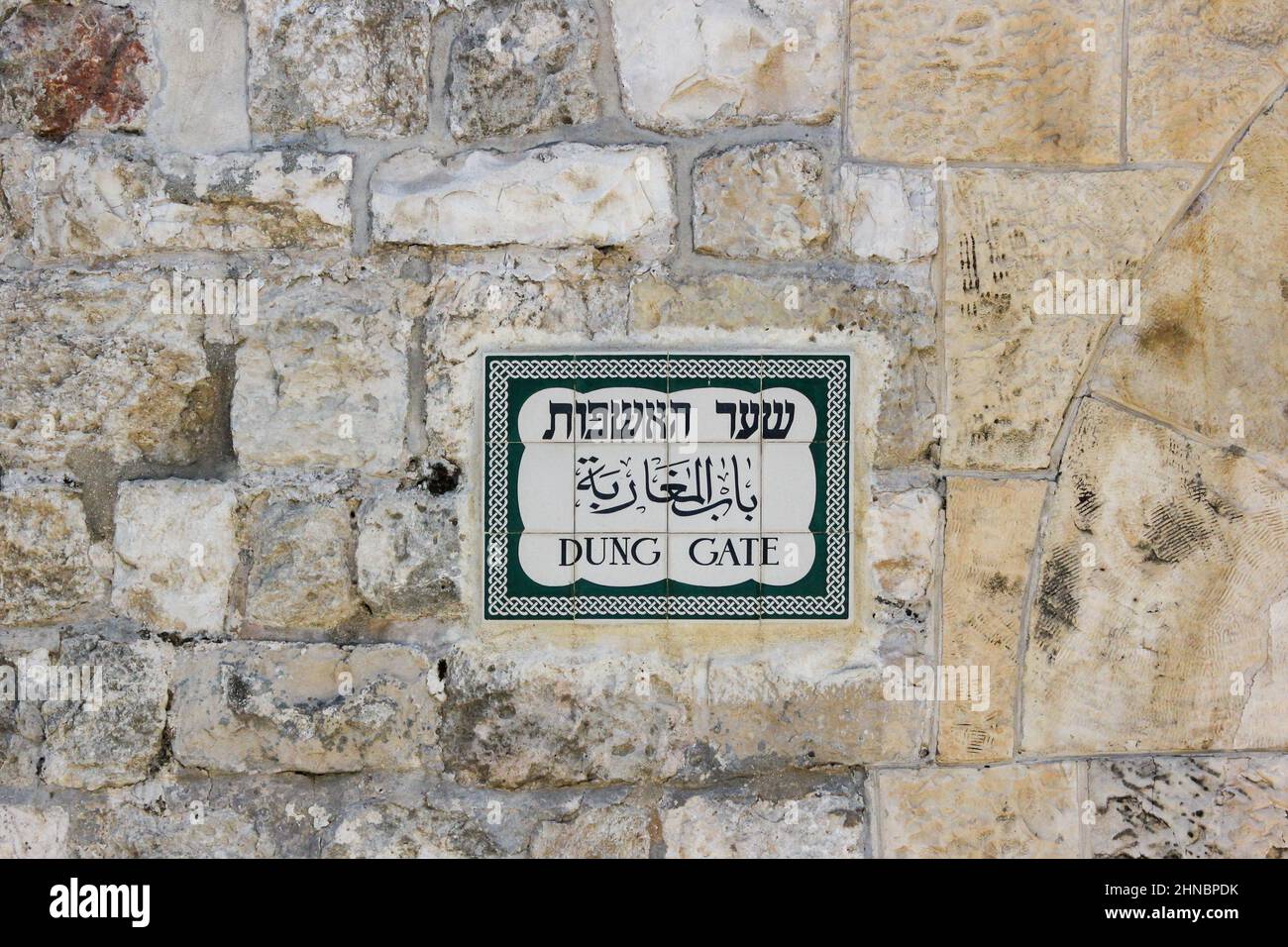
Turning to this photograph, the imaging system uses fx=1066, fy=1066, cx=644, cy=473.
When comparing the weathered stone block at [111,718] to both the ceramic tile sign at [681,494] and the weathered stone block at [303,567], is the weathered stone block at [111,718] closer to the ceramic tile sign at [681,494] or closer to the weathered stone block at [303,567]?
the weathered stone block at [303,567]

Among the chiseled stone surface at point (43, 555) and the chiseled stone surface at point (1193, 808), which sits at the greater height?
the chiseled stone surface at point (43, 555)

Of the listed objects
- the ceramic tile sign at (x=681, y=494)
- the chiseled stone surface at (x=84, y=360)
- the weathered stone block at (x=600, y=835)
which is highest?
the chiseled stone surface at (x=84, y=360)

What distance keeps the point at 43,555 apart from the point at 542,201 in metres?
1.38

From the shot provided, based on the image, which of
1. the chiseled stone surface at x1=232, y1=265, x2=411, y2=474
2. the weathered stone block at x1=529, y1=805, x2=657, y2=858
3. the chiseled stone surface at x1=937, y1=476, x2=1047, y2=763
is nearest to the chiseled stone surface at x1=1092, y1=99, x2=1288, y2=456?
the chiseled stone surface at x1=937, y1=476, x2=1047, y2=763

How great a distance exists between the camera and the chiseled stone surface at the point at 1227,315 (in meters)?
2.34

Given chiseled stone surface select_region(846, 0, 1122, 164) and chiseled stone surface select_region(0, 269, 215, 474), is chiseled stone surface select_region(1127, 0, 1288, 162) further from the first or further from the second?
chiseled stone surface select_region(0, 269, 215, 474)

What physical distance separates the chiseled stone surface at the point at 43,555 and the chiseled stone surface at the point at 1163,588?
215 cm

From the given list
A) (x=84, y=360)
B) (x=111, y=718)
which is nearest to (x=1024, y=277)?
(x=84, y=360)

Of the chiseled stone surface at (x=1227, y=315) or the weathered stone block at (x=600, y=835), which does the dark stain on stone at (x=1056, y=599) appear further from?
the weathered stone block at (x=600, y=835)

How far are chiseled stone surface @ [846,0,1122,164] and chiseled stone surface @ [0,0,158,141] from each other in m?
1.62

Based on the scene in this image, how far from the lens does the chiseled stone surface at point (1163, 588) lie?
235 cm

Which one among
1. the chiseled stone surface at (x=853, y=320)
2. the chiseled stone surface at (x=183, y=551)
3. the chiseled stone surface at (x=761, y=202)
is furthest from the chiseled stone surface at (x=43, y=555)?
the chiseled stone surface at (x=761, y=202)

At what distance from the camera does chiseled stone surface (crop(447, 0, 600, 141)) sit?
7.80 ft

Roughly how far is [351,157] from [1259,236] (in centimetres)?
202
